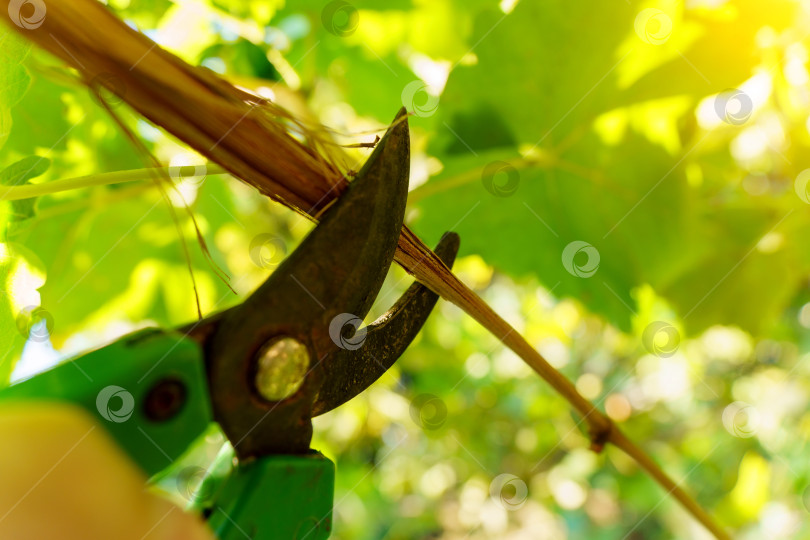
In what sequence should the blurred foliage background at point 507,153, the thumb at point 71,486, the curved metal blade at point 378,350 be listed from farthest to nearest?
the blurred foliage background at point 507,153 → the curved metal blade at point 378,350 → the thumb at point 71,486

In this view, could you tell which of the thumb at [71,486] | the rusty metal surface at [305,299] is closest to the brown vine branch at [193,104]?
the rusty metal surface at [305,299]

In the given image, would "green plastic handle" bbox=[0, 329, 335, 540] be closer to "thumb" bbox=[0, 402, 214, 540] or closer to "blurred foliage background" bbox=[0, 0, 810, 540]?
"thumb" bbox=[0, 402, 214, 540]

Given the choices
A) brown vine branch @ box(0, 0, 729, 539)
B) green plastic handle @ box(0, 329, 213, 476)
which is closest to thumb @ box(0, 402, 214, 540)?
green plastic handle @ box(0, 329, 213, 476)

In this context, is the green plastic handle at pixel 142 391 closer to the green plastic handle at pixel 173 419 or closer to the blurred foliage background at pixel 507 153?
the green plastic handle at pixel 173 419

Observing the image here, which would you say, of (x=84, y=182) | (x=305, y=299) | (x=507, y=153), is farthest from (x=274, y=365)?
(x=507, y=153)

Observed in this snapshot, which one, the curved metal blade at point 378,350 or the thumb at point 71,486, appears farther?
the curved metal blade at point 378,350

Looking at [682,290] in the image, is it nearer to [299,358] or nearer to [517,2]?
[517,2]

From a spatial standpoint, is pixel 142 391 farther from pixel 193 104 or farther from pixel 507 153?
pixel 507 153
